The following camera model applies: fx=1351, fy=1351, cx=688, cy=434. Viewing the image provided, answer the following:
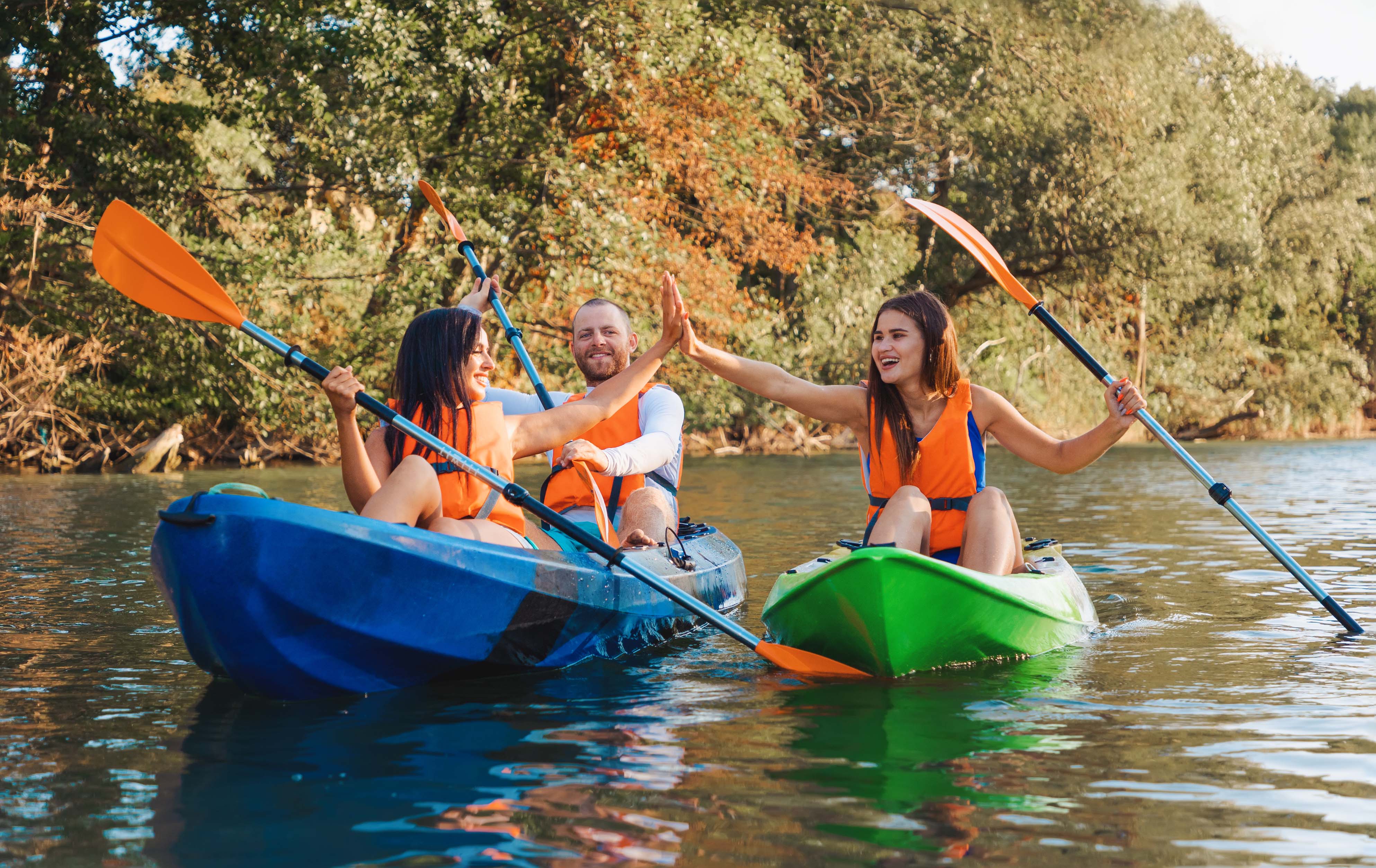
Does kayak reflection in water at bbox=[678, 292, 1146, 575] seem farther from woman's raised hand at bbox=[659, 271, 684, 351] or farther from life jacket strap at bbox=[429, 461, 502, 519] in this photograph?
life jacket strap at bbox=[429, 461, 502, 519]

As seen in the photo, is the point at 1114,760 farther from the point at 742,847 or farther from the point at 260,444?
the point at 260,444

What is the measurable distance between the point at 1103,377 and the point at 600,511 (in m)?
1.88

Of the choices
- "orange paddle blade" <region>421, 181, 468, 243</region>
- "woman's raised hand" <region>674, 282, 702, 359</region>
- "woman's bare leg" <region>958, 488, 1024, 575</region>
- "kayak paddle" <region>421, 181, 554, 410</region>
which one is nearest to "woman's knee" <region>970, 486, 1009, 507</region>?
"woman's bare leg" <region>958, 488, 1024, 575</region>

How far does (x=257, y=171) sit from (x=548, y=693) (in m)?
12.6

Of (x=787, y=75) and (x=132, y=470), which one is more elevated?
(x=787, y=75)

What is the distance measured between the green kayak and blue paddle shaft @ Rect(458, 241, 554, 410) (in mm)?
1645

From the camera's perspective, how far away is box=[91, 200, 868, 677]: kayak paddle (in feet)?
12.6

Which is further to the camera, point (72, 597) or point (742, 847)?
point (72, 597)

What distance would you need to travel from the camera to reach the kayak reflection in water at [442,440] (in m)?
3.64

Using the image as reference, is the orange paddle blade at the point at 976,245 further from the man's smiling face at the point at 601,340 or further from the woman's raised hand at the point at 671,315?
the woman's raised hand at the point at 671,315

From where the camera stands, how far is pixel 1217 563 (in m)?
6.67

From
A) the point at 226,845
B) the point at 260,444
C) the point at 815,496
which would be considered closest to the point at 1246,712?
the point at 226,845

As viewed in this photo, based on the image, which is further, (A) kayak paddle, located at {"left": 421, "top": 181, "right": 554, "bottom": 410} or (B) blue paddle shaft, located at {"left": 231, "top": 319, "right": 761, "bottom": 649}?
(A) kayak paddle, located at {"left": 421, "top": 181, "right": 554, "bottom": 410}

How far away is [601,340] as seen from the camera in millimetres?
4926
